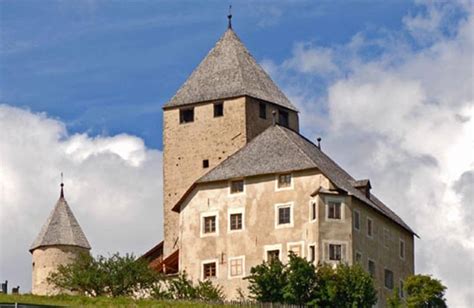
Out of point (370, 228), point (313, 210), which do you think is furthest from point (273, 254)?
point (370, 228)

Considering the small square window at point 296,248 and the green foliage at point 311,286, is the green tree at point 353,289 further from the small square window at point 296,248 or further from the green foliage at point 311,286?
the small square window at point 296,248

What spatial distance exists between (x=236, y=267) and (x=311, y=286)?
9.53m

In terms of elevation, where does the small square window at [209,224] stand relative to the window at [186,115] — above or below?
below

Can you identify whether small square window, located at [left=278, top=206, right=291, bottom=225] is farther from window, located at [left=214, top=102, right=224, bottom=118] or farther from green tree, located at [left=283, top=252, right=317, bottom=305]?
window, located at [left=214, top=102, right=224, bottom=118]

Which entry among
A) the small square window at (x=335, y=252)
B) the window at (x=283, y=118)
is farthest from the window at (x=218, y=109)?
the small square window at (x=335, y=252)

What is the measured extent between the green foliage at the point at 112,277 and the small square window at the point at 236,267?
4655 millimetres

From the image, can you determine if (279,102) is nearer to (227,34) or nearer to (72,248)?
(227,34)

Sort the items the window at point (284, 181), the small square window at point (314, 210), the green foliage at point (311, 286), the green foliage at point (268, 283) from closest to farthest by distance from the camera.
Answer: the green foliage at point (311, 286), the green foliage at point (268, 283), the small square window at point (314, 210), the window at point (284, 181)

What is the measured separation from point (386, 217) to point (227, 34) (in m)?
21.6

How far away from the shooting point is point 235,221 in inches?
4104

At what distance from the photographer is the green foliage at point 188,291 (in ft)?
320

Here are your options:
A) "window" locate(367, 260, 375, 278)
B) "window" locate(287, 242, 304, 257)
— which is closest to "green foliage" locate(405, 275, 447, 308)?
"window" locate(367, 260, 375, 278)

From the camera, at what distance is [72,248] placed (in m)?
116

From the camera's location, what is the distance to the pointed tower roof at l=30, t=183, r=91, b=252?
115938mm
